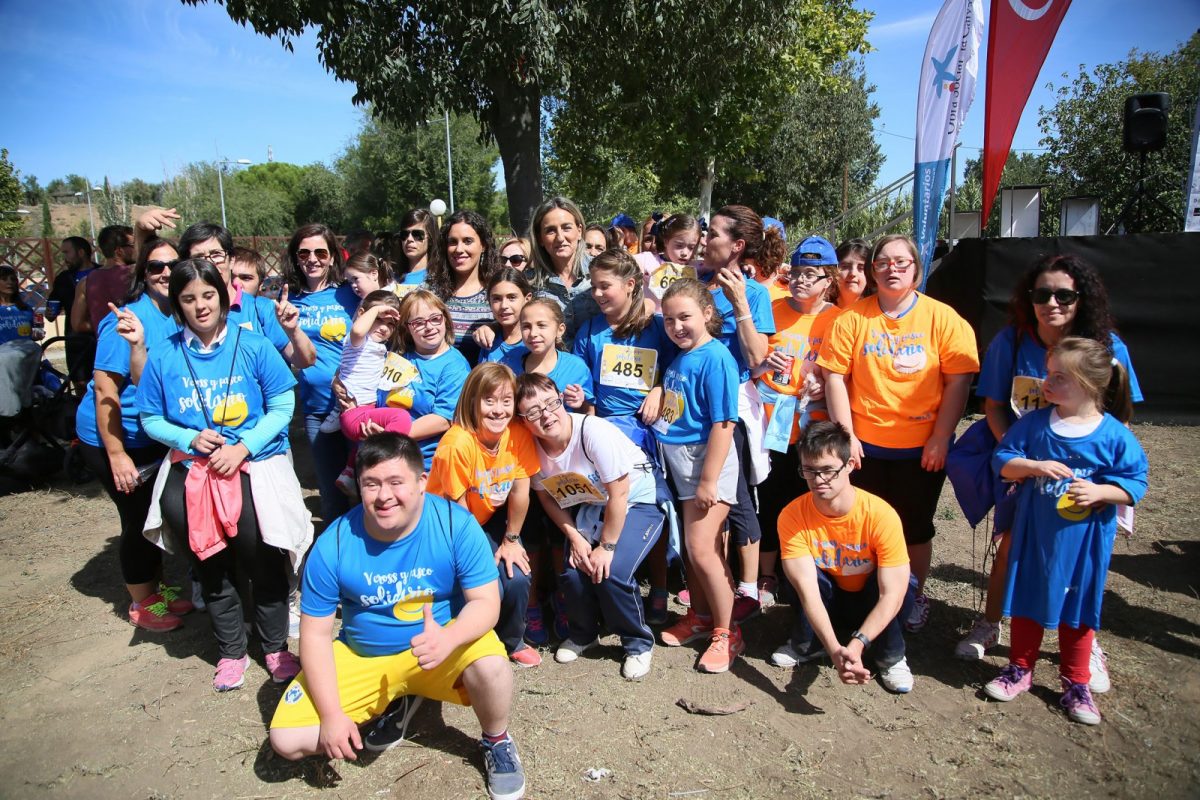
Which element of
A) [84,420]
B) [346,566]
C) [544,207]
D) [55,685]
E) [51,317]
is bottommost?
[55,685]

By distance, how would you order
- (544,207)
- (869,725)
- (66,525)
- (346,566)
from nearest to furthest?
(346,566) < (869,725) < (544,207) < (66,525)

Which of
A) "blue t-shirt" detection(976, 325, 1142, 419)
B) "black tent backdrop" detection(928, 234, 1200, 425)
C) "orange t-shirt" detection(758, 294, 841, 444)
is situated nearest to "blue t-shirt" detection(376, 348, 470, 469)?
"orange t-shirt" detection(758, 294, 841, 444)

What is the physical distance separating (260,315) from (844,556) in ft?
10.3

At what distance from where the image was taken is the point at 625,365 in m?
3.52

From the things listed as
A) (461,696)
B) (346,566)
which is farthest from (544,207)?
(461,696)

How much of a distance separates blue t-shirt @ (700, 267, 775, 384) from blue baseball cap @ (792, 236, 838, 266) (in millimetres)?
287

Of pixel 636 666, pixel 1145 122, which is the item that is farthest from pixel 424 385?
pixel 1145 122

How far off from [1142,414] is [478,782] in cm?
759

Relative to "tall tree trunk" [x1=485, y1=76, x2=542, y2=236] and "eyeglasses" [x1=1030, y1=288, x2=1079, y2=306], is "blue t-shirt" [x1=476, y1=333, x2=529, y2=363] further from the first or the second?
"tall tree trunk" [x1=485, y1=76, x2=542, y2=236]

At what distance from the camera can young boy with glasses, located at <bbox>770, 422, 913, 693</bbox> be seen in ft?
9.94

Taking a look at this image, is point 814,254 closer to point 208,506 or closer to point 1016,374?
point 1016,374

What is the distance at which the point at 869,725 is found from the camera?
298 centimetres

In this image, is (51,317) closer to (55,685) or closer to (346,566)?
(55,685)

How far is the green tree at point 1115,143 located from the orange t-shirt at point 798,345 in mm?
11018
